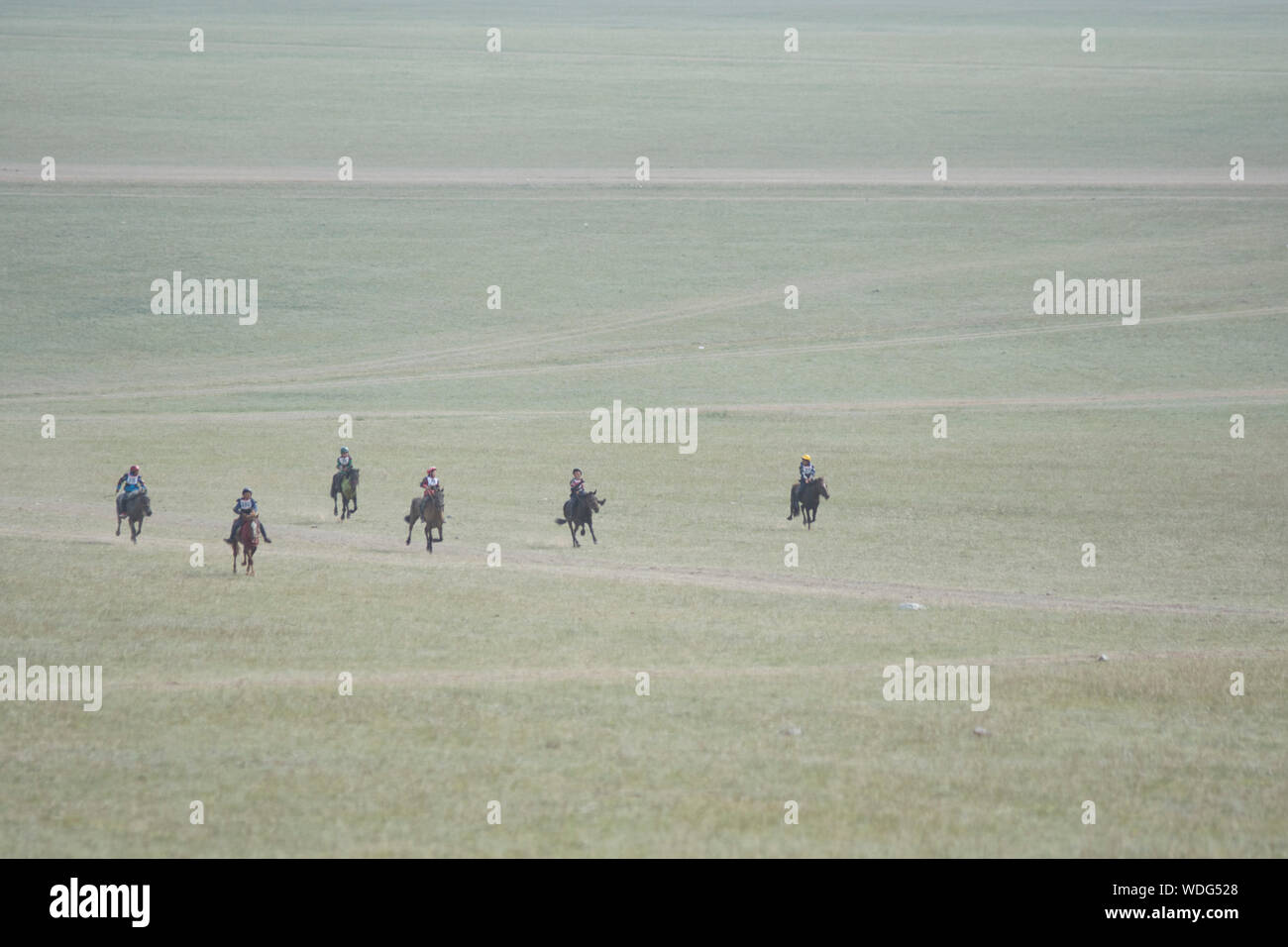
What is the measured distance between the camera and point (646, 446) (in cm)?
4697

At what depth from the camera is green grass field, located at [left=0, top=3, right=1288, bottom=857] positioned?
15406mm

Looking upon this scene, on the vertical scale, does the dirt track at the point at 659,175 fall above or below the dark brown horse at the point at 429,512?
above

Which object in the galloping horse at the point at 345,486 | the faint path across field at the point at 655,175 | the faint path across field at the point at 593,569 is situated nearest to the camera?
the faint path across field at the point at 593,569

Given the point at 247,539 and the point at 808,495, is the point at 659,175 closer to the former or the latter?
the point at 808,495

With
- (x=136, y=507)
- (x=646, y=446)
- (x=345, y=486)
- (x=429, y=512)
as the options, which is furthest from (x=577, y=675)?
(x=646, y=446)

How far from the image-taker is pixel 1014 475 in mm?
41125

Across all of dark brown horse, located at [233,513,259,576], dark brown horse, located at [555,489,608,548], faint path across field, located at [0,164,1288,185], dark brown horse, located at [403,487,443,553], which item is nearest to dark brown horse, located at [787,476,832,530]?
dark brown horse, located at [555,489,608,548]

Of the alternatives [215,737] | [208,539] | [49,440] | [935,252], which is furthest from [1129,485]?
[935,252]

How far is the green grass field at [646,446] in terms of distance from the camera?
50.5ft

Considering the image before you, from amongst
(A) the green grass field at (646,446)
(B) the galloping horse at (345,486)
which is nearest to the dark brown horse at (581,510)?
(A) the green grass field at (646,446)

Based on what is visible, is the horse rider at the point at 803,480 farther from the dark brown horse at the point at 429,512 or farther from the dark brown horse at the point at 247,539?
the dark brown horse at the point at 247,539

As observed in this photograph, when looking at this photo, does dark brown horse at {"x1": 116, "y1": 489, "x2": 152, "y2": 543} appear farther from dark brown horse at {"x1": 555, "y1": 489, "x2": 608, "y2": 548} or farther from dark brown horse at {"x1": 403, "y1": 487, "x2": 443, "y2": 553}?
dark brown horse at {"x1": 555, "y1": 489, "x2": 608, "y2": 548}

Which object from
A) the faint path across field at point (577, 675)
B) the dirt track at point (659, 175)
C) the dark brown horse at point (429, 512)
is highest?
the dirt track at point (659, 175)

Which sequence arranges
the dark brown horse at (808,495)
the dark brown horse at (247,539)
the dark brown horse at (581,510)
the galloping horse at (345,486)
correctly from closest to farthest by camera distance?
the dark brown horse at (247,539), the dark brown horse at (581,510), the dark brown horse at (808,495), the galloping horse at (345,486)
